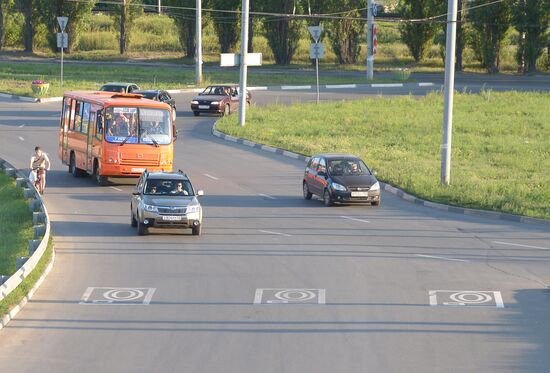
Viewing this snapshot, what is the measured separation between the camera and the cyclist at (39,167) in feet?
107

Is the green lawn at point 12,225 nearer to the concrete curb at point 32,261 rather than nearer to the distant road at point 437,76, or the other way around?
the concrete curb at point 32,261

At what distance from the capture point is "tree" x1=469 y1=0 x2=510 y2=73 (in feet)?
297

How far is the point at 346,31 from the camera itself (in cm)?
9644

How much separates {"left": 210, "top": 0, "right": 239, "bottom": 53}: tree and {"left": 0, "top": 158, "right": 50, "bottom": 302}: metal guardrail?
203 feet

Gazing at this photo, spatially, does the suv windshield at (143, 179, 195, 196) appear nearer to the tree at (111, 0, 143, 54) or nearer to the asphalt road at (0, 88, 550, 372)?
the asphalt road at (0, 88, 550, 372)

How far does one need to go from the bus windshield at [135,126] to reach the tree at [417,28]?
206 feet

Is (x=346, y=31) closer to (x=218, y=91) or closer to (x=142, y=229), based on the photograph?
(x=218, y=91)

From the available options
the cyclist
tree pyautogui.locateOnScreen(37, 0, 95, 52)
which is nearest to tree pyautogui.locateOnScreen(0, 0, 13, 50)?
tree pyautogui.locateOnScreen(37, 0, 95, 52)

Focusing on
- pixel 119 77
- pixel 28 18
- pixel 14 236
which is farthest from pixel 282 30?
pixel 14 236

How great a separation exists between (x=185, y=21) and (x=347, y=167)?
67.8 meters

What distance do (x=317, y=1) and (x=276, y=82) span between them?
24493mm

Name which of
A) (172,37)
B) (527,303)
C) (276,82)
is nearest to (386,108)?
(276,82)

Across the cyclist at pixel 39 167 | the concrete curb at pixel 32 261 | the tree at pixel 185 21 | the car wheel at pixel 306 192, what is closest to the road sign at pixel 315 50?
the car wheel at pixel 306 192

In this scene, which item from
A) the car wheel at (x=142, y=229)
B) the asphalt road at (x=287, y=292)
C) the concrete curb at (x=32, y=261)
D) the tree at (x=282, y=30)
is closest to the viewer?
the asphalt road at (x=287, y=292)
